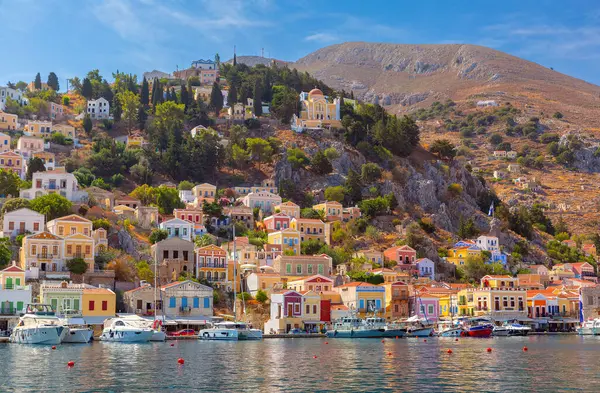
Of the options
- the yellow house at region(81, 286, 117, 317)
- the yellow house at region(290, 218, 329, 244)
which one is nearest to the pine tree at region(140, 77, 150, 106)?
the yellow house at region(290, 218, 329, 244)

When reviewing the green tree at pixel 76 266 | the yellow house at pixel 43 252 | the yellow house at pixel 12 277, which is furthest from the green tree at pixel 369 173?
the yellow house at pixel 12 277

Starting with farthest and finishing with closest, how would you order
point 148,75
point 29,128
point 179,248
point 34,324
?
1. point 148,75
2. point 29,128
3. point 179,248
4. point 34,324

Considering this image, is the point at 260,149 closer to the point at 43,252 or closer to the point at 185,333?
the point at 43,252

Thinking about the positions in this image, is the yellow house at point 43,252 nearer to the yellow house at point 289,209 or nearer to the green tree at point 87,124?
the yellow house at point 289,209

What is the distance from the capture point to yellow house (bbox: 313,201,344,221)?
114 meters

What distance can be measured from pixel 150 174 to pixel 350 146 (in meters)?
33.8

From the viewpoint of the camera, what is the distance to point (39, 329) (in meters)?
61.6

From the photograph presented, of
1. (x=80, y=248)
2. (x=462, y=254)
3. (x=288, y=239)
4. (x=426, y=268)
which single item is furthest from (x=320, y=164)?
(x=80, y=248)

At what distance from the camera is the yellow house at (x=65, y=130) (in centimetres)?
13350

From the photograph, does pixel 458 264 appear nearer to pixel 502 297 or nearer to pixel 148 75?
pixel 502 297

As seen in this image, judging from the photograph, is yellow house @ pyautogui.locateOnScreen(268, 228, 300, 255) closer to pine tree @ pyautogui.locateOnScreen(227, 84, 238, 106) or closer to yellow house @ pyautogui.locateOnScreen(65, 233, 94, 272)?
yellow house @ pyautogui.locateOnScreen(65, 233, 94, 272)

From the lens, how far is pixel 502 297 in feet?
310

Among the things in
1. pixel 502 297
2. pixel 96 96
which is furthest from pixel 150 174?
pixel 502 297

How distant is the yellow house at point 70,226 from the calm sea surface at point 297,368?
26.0 metres
